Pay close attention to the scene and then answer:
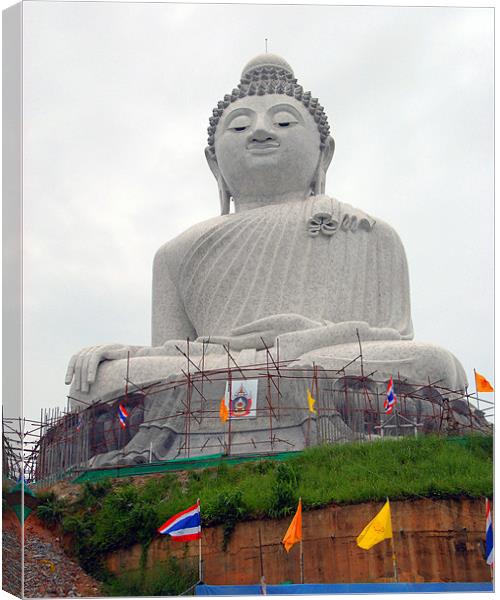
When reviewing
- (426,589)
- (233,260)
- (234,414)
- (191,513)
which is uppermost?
(233,260)

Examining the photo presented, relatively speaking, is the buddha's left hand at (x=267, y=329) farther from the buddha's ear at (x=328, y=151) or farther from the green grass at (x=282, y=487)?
the buddha's ear at (x=328, y=151)

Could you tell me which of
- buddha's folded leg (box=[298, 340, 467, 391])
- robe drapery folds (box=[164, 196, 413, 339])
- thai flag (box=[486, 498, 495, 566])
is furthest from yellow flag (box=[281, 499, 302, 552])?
robe drapery folds (box=[164, 196, 413, 339])

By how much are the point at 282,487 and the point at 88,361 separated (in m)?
3.47

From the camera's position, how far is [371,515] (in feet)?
30.8

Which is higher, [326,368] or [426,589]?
[326,368]

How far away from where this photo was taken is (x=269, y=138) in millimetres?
13828

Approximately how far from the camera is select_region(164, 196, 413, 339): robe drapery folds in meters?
13.1

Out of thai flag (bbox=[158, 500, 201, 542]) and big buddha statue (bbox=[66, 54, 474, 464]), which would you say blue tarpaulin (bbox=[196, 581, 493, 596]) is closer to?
thai flag (bbox=[158, 500, 201, 542])

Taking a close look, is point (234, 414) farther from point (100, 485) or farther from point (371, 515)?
point (371, 515)

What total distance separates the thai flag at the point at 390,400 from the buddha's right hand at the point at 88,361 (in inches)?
105

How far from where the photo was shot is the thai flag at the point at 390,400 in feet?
36.9

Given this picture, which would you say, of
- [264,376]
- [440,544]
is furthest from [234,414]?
[440,544]

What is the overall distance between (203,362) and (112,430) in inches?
41.8

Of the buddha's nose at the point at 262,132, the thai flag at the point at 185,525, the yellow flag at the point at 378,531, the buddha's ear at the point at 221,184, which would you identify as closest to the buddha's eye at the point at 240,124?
the buddha's nose at the point at 262,132
